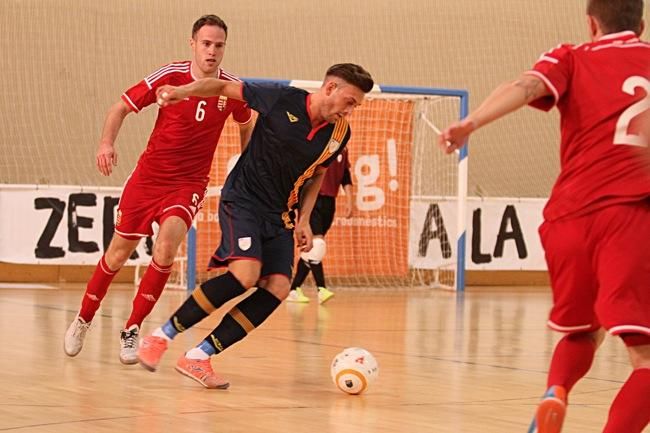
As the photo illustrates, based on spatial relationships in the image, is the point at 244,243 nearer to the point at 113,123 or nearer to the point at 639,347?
the point at 113,123

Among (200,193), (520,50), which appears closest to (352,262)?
(520,50)

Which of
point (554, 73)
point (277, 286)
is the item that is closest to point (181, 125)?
point (277, 286)

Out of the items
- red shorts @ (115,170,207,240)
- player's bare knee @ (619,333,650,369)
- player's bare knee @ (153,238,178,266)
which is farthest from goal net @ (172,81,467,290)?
player's bare knee @ (619,333,650,369)

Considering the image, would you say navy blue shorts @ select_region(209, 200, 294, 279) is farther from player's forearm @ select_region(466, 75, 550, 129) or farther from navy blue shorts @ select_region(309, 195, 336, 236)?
navy blue shorts @ select_region(309, 195, 336, 236)

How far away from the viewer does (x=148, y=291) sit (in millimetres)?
6457

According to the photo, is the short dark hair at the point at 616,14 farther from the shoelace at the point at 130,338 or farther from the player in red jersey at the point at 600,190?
the shoelace at the point at 130,338

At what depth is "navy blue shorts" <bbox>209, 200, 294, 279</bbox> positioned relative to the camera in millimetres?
5680

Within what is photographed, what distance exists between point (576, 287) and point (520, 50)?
44.2 ft

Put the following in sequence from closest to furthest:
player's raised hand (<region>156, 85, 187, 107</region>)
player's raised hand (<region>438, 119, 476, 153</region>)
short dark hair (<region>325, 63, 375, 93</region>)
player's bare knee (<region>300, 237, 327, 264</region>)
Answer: player's raised hand (<region>438, 119, 476, 153</region>)
player's raised hand (<region>156, 85, 187, 107</region>)
short dark hair (<region>325, 63, 375, 93</region>)
player's bare knee (<region>300, 237, 327, 264</region>)

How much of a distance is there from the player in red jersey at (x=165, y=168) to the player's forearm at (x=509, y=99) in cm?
301

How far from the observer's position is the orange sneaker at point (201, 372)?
5.58 meters

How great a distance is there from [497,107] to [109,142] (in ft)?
10.7

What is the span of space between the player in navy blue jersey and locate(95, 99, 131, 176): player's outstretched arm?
2.52ft

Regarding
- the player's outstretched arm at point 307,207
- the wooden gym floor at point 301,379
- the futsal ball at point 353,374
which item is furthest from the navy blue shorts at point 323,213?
the futsal ball at point 353,374
